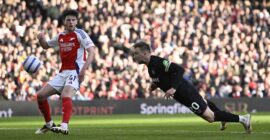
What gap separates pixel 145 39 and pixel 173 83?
22295 mm

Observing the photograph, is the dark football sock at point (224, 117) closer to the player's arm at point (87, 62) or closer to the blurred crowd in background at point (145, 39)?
the player's arm at point (87, 62)

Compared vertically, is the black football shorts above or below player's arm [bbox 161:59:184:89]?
below

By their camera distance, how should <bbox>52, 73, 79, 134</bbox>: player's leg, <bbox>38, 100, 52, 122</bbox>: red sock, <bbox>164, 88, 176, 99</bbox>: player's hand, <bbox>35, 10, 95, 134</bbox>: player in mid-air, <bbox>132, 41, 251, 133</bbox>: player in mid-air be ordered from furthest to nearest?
<bbox>38, 100, 52, 122</bbox>: red sock, <bbox>35, 10, 95, 134</bbox>: player in mid-air, <bbox>52, 73, 79, 134</bbox>: player's leg, <bbox>132, 41, 251, 133</bbox>: player in mid-air, <bbox>164, 88, 176, 99</bbox>: player's hand

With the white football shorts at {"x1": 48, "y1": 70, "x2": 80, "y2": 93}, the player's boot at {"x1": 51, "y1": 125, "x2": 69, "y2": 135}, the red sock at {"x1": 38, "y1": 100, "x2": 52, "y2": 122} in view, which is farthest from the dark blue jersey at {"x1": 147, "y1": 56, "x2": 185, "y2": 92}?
the red sock at {"x1": 38, "y1": 100, "x2": 52, "y2": 122}

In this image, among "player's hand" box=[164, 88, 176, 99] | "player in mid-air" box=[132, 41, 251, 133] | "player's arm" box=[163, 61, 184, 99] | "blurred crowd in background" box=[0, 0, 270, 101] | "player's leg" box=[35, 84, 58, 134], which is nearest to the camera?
"player's hand" box=[164, 88, 176, 99]

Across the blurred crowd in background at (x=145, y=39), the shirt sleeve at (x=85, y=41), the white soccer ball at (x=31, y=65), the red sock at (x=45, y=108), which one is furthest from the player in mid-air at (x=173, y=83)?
the blurred crowd in background at (x=145, y=39)

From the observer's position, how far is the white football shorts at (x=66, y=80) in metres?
16.4

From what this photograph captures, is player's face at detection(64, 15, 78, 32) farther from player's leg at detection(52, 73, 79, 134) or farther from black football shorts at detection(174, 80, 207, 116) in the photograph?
black football shorts at detection(174, 80, 207, 116)

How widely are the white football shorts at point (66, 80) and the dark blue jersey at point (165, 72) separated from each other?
1719mm

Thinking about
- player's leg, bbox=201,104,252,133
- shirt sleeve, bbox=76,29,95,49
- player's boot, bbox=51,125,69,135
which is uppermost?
shirt sleeve, bbox=76,29,95,49

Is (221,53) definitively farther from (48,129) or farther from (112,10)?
(48,129)

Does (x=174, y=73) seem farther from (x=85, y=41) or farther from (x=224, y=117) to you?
(x=85, y=41)

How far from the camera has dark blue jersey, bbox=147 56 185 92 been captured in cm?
1535

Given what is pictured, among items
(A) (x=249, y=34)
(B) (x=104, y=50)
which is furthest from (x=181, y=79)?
(A) (x=249, y=34)
